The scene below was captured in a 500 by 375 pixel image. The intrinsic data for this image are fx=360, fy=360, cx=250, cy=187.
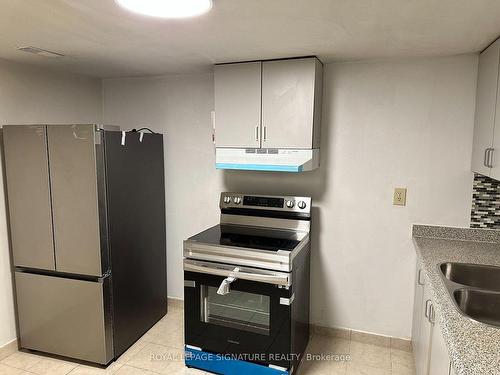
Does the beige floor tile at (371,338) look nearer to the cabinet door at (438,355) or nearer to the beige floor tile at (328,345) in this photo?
the beige floor tile at (328,345)

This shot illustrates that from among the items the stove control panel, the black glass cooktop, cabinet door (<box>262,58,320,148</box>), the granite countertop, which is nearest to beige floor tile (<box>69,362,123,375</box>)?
the black glass cooktop

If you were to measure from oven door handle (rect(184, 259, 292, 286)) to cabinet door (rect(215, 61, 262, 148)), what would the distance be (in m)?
0.79

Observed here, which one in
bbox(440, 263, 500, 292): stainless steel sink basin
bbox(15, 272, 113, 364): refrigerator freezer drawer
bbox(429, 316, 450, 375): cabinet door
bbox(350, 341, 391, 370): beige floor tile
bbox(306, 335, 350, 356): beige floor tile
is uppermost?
bbox(440, 263, 500, 292): stainless steel sink basin

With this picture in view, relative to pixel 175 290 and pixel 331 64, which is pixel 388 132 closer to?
pixel 331 64

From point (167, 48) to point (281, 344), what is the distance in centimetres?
181

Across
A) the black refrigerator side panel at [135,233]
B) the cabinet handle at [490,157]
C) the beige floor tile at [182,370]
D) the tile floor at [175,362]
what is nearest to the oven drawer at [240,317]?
the beige floor tile at [182,370]

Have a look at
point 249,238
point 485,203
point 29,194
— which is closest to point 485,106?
point 485,203

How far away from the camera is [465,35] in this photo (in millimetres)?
1764

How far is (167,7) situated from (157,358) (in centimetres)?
218

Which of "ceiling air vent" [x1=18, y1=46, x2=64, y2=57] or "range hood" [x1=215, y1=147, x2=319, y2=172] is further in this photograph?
"range hood" [x1=215, y1=147, x2=319, y2=172]

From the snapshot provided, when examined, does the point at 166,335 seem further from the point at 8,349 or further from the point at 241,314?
the point at 8,349

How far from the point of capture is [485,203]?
2230mm

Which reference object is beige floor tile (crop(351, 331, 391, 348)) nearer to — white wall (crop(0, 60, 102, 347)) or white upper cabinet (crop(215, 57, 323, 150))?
white upper cabinet (crop(215, 57, 323, 150))

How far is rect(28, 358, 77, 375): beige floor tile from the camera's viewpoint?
2.29 metres
